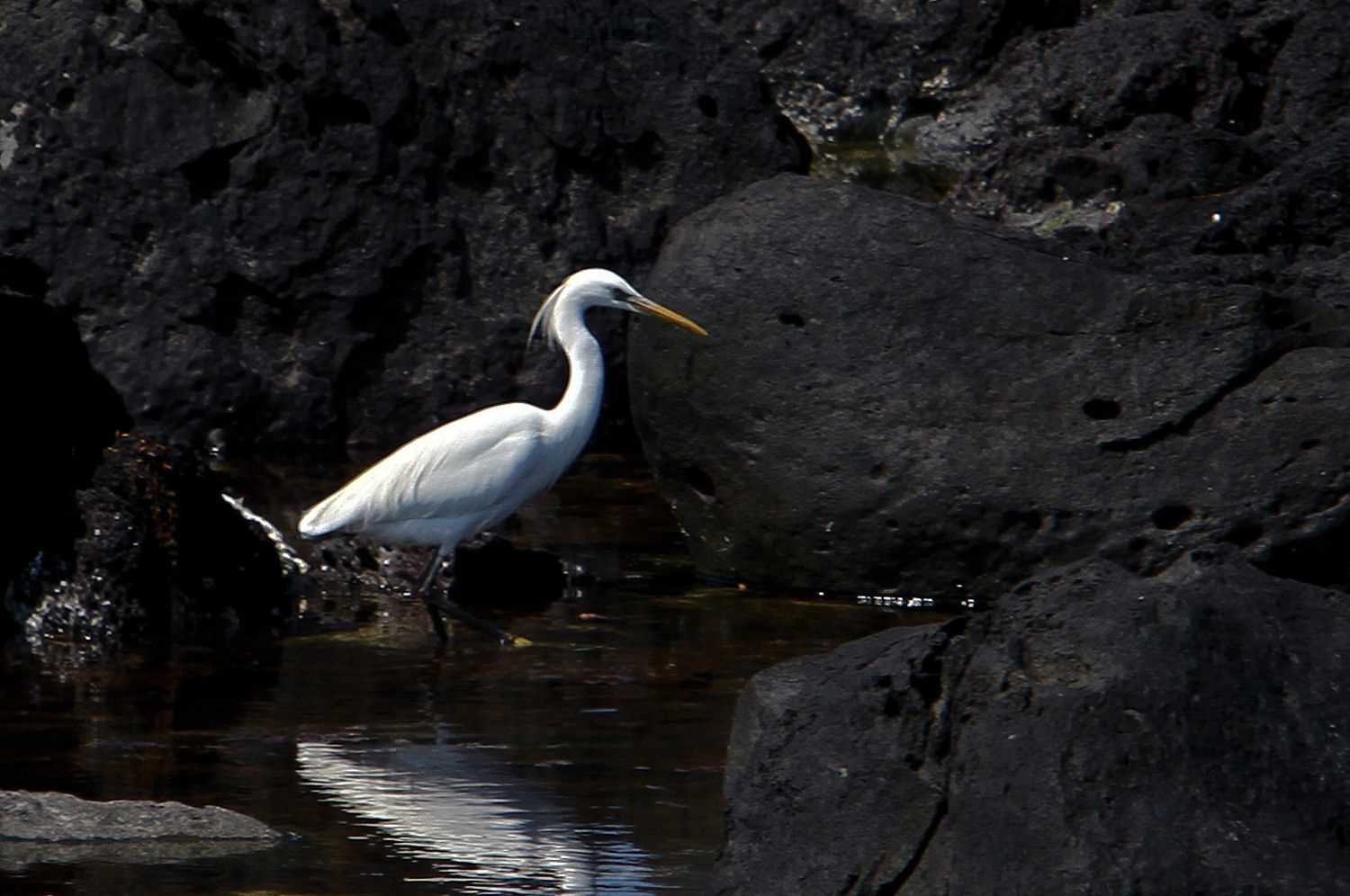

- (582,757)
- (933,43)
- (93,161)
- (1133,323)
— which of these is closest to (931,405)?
(1133,323)

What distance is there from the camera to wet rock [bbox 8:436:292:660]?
872cm

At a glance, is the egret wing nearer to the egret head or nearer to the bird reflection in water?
the egret head

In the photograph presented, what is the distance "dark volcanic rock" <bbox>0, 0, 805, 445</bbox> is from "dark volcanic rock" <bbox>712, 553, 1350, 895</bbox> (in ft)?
26.6

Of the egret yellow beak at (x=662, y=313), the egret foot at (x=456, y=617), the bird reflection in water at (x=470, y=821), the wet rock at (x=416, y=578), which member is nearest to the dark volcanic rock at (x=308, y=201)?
the wet rock at (x=416, y=578)

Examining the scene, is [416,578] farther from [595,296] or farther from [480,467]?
[595,296]

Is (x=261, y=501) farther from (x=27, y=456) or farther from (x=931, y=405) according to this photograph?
(x=931, y=405)

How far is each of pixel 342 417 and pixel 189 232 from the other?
47.7 inches

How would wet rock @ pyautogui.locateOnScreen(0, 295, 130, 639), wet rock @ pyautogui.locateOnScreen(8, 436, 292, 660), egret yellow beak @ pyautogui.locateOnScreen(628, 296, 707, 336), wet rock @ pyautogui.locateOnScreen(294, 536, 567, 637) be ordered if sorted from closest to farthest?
wet rock @ pyautogui.locateOnScreen(8, 436, 292, 660) → wet rock @ pyautogui.locateOnScreen(0, 295, 130, 639) → egret yellow beak @ pyautogui.locateOnScreen(628, 296, 707, 336) → wet rock @ pyautogui.locateOnScreen(294, 536, 567, 637)

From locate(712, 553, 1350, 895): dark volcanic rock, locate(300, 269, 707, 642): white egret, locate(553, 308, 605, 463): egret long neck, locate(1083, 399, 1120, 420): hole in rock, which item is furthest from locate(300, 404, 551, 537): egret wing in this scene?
locate(712, 553, 1350, 895): dark volcanic rock

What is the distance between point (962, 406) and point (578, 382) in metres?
1.61

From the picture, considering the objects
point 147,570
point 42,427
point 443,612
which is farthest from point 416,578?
point 42,427

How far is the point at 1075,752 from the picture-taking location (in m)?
4.50

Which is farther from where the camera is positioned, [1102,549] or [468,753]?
[1102,549]

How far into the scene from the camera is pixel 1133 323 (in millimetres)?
9258
